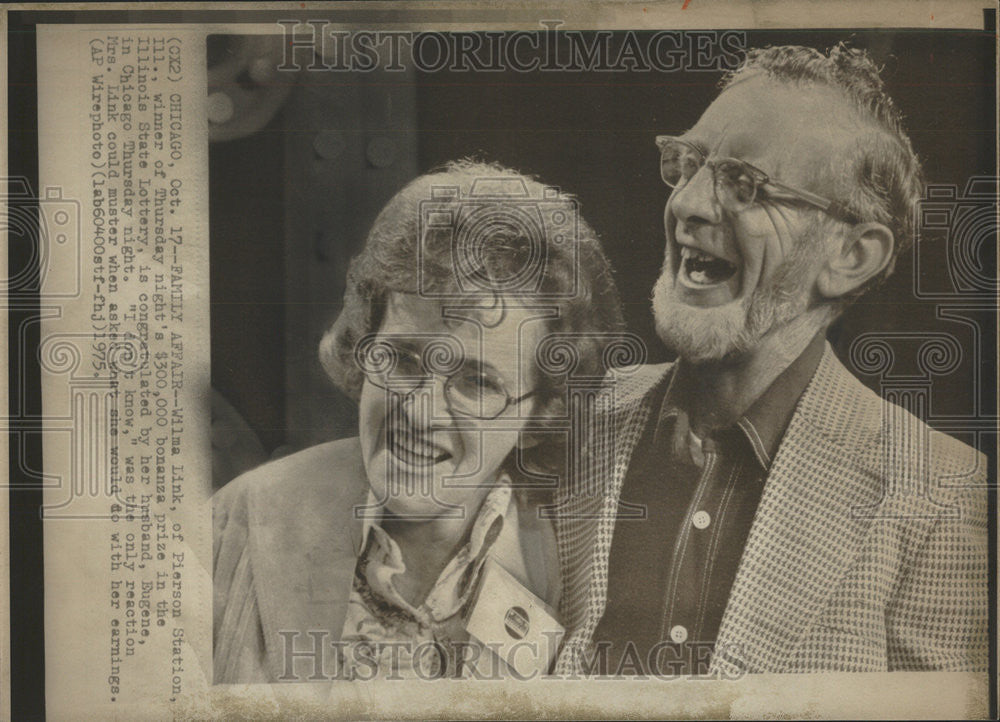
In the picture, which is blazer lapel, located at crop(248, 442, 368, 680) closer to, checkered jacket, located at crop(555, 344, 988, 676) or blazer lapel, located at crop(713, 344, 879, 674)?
checkered jacket, located at crop(555, 344, 988, 676)

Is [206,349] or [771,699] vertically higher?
[206,349]

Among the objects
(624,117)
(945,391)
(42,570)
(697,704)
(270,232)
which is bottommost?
(697,704)

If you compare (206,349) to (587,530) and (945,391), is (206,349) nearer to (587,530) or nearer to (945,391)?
(587,530)

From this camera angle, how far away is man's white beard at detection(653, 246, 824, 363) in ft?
4.13

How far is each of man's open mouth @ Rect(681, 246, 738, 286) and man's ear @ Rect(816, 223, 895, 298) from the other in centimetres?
14

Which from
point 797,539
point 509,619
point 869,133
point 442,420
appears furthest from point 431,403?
point 869,133

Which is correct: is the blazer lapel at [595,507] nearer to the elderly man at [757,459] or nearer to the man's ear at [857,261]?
the elderly man at [757,459]

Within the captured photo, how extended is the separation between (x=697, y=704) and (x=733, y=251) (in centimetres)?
67

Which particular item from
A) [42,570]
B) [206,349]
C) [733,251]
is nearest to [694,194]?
[733,251]

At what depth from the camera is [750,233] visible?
1253 mm

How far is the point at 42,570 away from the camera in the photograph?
126 centimetres

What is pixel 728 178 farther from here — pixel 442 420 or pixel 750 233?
pixel 442 420

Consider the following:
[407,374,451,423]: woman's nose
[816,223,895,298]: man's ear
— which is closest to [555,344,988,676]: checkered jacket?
[816,223,895,298]: man's ear

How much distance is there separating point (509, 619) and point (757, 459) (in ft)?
1.42
